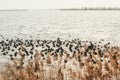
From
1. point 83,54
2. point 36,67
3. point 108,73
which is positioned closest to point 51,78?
point 36,67

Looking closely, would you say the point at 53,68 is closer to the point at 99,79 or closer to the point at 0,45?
the point at 99,79

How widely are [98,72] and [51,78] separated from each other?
7.37ft

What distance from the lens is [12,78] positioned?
49.0 feet

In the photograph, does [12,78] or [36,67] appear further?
[36,67]

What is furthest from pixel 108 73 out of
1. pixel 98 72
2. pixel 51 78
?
pixel 51 78

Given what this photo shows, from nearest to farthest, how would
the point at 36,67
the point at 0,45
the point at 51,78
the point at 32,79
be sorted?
the point at 32,79, the point at 51,78, the point at 36,67, the point at 0,45

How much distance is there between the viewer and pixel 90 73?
15.1 metres

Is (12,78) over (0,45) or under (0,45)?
over

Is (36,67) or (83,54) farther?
(83,54)

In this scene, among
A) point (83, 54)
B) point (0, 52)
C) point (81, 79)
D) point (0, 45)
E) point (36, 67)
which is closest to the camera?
point (81, 79)

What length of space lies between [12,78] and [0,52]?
42.1 ft

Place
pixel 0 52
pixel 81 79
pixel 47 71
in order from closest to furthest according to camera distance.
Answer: pixel 81 79, pixel 47 71, pixel 0 52

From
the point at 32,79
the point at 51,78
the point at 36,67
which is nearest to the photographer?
the point at 32,79

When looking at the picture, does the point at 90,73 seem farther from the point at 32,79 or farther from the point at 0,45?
the point at 0,45
